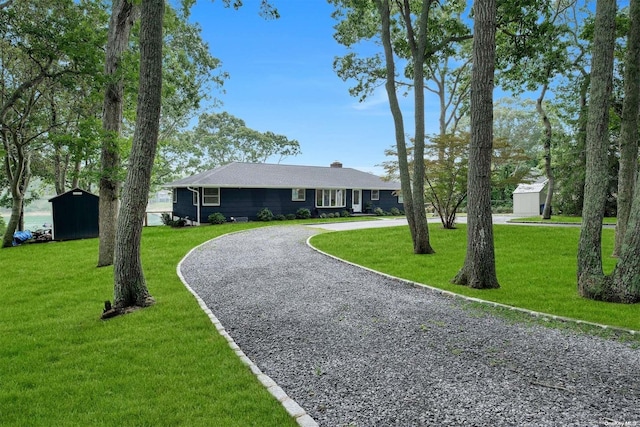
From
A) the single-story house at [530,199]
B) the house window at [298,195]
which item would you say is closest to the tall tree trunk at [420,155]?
the house window at [298,195]

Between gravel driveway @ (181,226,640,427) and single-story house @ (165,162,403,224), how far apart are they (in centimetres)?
1584

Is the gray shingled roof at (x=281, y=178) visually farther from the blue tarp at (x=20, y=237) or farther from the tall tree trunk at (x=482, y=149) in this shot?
the tall tree trunk at (x=482, y=149)

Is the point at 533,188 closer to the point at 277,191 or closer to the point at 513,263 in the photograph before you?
the point at 277,191

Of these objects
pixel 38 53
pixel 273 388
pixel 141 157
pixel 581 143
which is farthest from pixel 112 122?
pixel 581 143

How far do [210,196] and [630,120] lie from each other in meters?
19.2

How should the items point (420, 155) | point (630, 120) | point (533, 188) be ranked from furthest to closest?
1. point (533, 188)
2. point (420, 155)
3. point (630, 120)

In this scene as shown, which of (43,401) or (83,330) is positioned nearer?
(43,401)

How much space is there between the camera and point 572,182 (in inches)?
910

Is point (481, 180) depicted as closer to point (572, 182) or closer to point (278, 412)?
point (278, 412)

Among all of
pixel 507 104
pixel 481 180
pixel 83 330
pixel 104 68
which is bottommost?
pixel 83 330

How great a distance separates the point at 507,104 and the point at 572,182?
102 feet

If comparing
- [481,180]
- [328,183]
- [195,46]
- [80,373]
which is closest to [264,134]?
[328,183]

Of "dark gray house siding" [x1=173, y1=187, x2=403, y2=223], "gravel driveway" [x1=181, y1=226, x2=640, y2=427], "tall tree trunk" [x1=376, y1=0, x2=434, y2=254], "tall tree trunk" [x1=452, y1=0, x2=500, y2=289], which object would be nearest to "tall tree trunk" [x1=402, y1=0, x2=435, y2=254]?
"tall tree trunk" [x1=376, y1=0, x2=434, y2=254]

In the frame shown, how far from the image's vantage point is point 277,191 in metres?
24.2
